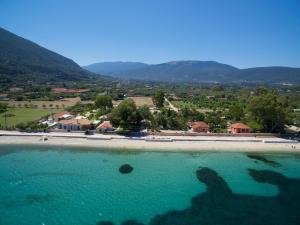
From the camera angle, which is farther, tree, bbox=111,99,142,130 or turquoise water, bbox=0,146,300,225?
tree, bbox=111,99,142,130

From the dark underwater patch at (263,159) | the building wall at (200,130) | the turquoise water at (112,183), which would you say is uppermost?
the building wall at (200,130)

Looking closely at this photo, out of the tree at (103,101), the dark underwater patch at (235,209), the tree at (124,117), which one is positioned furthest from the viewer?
the tree at (103,101)

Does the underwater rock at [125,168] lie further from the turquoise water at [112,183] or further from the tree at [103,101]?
the tree at [103,101]

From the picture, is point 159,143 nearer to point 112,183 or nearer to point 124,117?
point 124,117

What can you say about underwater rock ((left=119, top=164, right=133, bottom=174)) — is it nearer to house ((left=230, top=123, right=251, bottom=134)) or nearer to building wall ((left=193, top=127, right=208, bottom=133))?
building wall ((left=193, top=127, right=208, bottom=133))

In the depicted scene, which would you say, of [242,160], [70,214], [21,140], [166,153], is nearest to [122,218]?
[70,214]

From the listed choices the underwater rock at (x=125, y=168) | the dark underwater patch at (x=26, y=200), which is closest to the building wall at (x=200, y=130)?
the underwater rock at (x=125, y=168)

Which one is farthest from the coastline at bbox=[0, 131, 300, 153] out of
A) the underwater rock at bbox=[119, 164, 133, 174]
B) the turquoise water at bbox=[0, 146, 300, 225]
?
the underwater rock at bbox=[119, 164, 133, 174]
